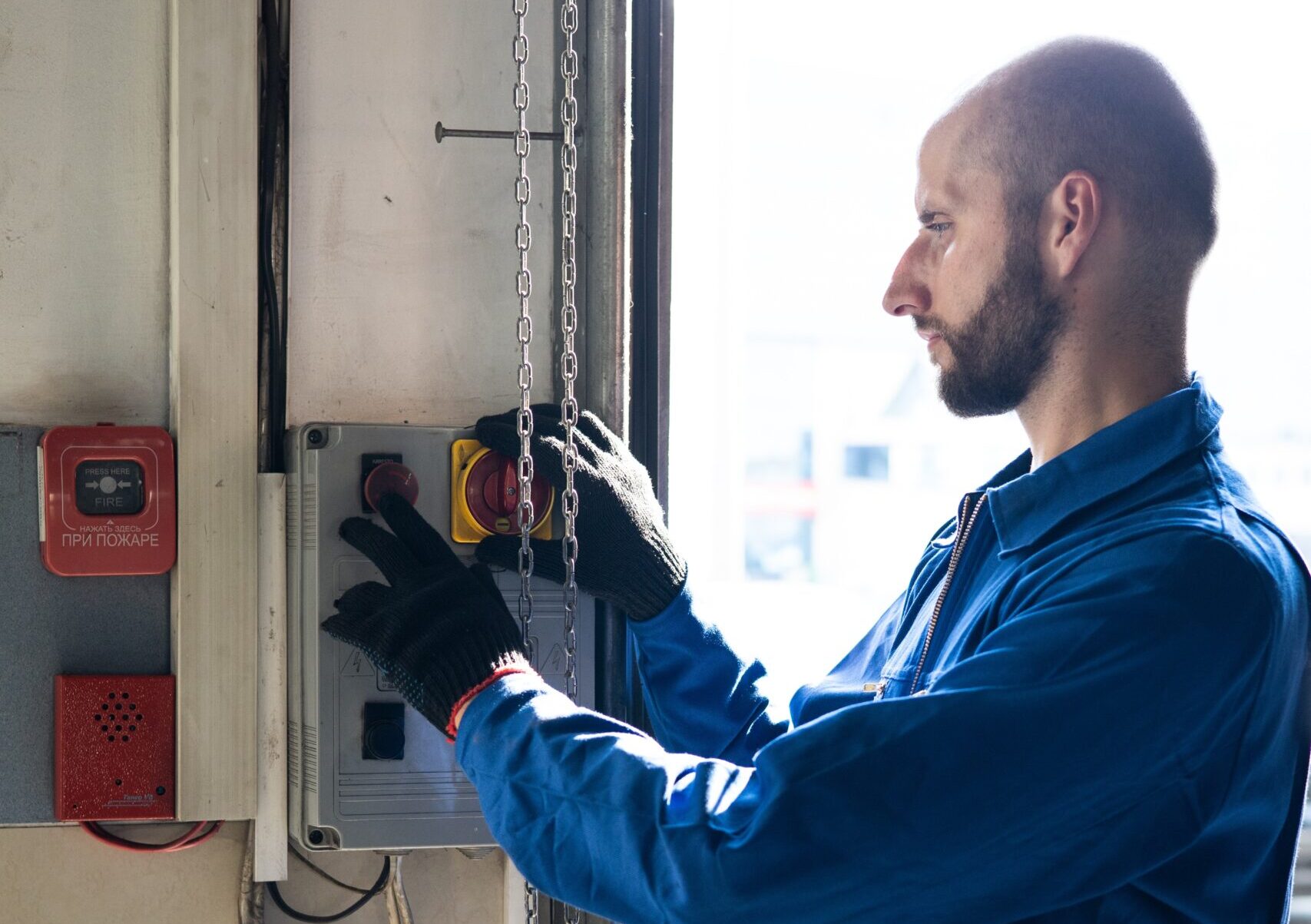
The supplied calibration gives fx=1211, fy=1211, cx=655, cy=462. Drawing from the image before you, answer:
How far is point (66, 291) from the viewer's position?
1274 millimetres

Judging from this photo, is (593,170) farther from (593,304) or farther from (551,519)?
(551,519)

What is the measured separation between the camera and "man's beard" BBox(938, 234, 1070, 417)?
1.01 m

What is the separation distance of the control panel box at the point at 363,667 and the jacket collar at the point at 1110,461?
1.62 ft

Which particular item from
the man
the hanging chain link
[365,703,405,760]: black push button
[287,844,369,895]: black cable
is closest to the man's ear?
the man

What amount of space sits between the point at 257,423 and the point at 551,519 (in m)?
0.33

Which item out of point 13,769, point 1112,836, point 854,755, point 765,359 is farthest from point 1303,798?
point 765,359

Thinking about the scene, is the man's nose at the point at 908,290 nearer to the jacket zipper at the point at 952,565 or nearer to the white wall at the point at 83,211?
the jacket zipper at the point at 952,565

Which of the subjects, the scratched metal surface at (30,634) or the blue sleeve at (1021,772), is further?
the scratched metal surface at (30,634)

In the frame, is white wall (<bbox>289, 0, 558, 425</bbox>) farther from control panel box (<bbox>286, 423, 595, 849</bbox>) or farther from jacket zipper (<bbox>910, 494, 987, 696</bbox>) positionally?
jacket zipper (<bbox>910, 494, 987, 696</bbox>)

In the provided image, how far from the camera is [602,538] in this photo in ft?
4.06

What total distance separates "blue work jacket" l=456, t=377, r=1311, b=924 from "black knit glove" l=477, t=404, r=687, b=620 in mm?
284

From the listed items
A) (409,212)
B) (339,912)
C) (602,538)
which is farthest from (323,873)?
(409,212)

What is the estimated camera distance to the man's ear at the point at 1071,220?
98cm

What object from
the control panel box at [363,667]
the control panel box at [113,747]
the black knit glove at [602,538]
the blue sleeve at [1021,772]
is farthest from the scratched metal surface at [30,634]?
the blue sleeve at [1021,772]
